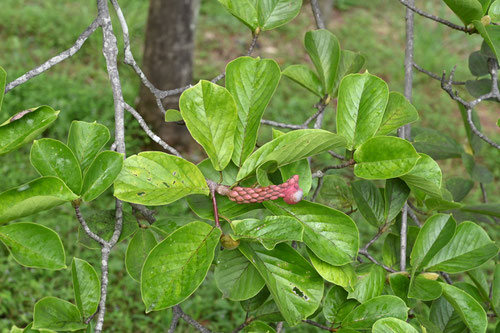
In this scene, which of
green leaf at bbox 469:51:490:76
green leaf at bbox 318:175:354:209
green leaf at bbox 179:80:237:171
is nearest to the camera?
green leaf at bbox 179:80:237:171

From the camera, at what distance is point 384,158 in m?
0.85

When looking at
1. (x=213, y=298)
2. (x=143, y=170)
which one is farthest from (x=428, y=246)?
(x=213, y=298)

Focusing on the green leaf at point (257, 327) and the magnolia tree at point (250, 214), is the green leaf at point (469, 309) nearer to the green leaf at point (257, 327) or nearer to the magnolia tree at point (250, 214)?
the magnolia tree at point (250, 214)

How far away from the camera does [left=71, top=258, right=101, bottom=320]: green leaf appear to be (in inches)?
31.1

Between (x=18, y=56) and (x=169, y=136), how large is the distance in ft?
5.87

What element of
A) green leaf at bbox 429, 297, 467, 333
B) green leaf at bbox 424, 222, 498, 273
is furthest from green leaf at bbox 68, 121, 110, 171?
green leaf at bbox 429, 297, 467, 333

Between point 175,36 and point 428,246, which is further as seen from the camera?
point 175,36

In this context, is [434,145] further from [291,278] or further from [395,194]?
[291,278]

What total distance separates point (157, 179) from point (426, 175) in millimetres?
461

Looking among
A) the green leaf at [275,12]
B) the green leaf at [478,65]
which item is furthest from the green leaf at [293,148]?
the green leaf at [478,65]

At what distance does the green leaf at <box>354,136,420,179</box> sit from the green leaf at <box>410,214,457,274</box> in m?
0.16

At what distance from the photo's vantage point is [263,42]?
5.92m

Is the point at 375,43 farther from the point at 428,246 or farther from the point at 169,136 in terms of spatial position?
the point at 428,246

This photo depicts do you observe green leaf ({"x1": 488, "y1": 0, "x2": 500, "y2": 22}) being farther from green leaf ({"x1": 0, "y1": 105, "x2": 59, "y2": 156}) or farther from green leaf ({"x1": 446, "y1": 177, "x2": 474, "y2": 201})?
green leaf ({"x1": 0, "y1": 105, "x2": 59, "y2": 156})
